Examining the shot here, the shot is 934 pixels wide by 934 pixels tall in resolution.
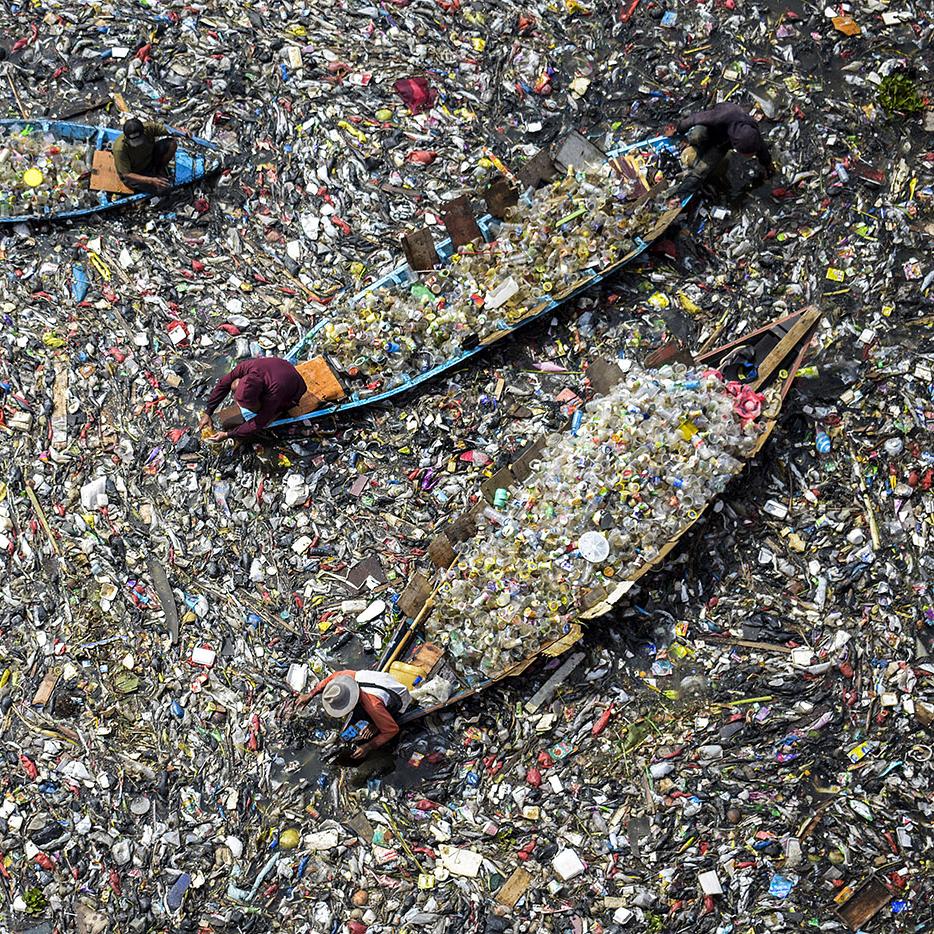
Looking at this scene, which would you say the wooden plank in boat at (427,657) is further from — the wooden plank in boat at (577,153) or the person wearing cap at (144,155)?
the person wearing cap at (144,155)

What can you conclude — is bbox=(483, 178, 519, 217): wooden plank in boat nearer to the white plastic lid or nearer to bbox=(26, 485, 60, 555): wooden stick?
the white plastic lid

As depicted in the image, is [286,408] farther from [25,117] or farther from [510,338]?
[25,117]

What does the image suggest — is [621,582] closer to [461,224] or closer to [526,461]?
[526,461]

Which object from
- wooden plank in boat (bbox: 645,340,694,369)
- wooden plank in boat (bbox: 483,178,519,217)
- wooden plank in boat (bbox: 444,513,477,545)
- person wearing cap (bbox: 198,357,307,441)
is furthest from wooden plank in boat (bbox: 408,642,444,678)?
wooden plank in boat (bbox: 483,178,519,217)

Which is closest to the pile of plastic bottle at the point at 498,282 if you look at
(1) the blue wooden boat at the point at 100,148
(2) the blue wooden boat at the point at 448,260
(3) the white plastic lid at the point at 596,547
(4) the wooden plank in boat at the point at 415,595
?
(2) the blue wooden boat at the point at 448,260

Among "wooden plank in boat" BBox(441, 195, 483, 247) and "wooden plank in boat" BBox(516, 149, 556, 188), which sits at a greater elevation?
"wooden plank in boat" BBox(516, 149, 556, 188)

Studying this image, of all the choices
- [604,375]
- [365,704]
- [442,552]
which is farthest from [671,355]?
[365,704]
